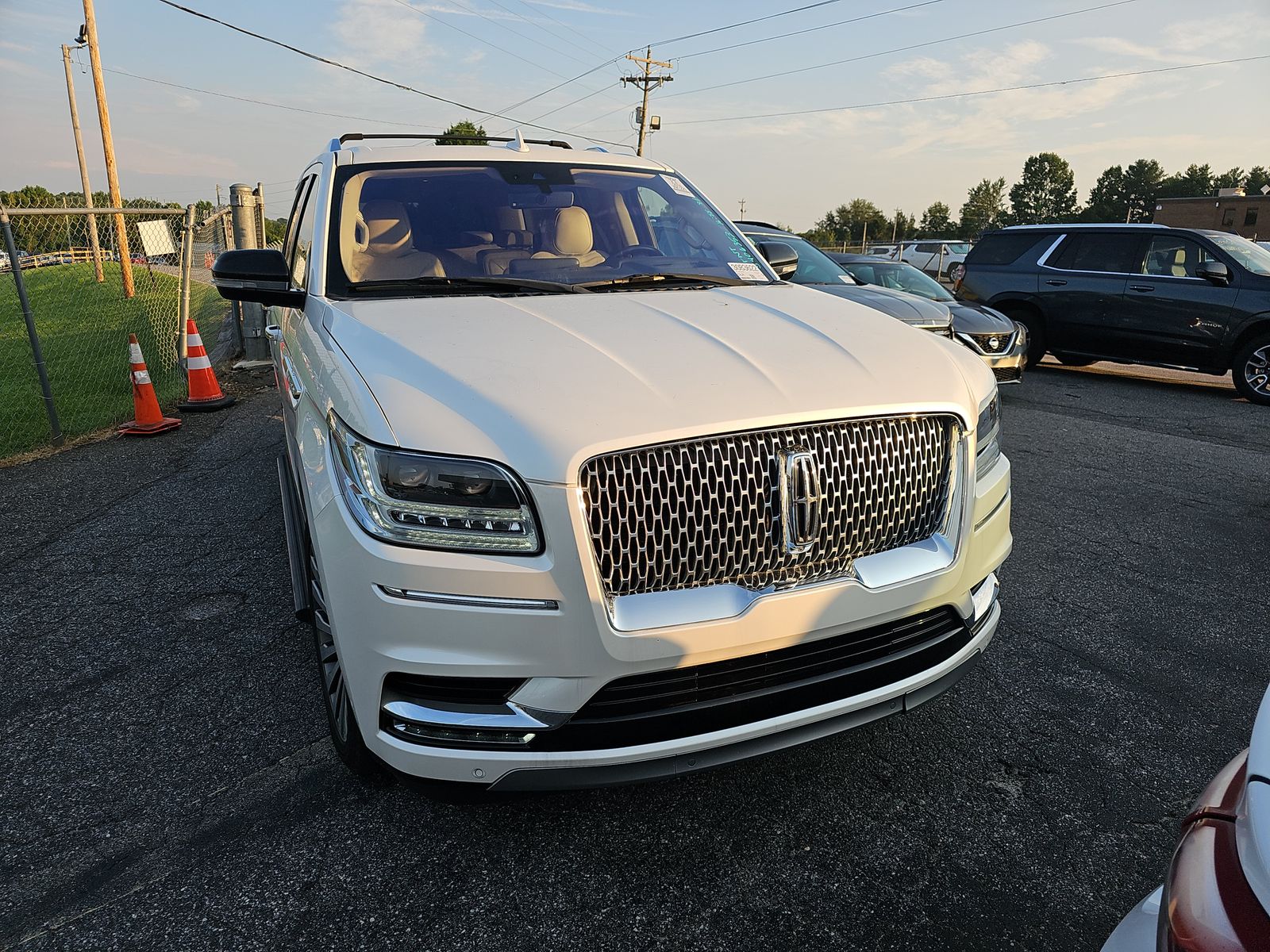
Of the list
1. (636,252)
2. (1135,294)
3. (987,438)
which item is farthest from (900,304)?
(987,438)

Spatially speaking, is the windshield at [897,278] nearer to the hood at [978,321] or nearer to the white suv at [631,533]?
the hood at [978,321]

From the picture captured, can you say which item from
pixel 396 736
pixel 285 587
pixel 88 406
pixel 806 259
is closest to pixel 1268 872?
pixel 396 736

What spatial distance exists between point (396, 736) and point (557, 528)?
0.64 metres

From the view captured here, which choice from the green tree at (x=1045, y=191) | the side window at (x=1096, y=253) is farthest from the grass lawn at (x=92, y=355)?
the green tree at (x=1045, y=191)

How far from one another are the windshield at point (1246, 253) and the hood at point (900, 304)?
417 cm

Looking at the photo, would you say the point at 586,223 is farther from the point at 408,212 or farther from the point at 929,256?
the point at 929,256

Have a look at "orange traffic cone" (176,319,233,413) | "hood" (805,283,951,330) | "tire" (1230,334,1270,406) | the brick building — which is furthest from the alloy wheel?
the brick building

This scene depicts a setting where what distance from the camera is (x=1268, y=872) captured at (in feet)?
2.98

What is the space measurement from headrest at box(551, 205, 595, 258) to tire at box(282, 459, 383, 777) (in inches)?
56.3

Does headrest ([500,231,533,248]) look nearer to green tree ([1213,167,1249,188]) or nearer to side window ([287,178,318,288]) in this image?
side window ([287,178,318,288])

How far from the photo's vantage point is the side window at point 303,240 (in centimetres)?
336

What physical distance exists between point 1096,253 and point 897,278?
8.93 feet

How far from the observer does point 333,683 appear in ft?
8.33

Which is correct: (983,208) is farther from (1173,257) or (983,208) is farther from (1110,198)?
(1173,257)
